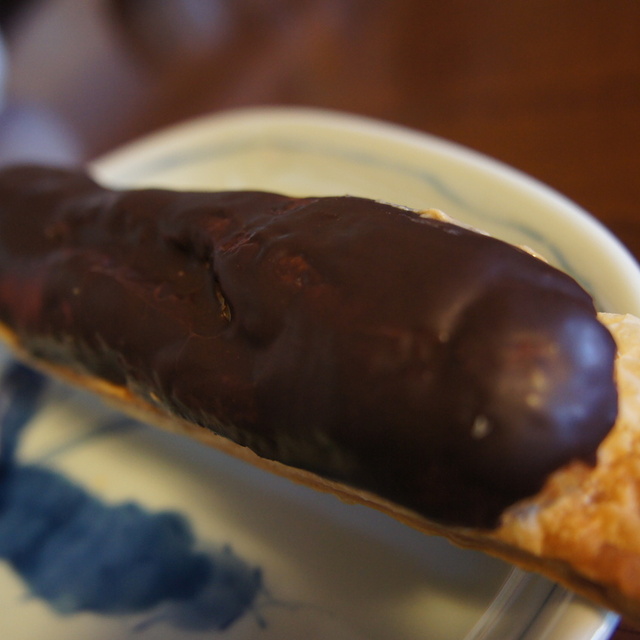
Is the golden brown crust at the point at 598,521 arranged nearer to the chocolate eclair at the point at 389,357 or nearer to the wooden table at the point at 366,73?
the chocolate eclair at the point at 389,357

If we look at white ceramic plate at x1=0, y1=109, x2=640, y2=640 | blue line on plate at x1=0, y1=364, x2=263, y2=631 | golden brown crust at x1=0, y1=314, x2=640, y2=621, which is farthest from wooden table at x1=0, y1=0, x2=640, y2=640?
blue line on plate at x1=0, y1=364, x2=263, y2=631

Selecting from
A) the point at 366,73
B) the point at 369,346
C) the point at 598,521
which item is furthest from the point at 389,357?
the point at 366,73

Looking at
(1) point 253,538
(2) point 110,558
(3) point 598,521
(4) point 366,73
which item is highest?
(4) point 366,73

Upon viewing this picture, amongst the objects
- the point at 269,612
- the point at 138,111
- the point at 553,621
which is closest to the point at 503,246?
the point at 553,621

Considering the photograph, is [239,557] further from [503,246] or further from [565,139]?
[565,139]

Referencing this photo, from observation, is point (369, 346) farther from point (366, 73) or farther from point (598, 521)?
point (366, 73)

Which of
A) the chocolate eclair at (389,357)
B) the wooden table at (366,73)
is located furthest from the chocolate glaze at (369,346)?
the wooden table at (366,73)
